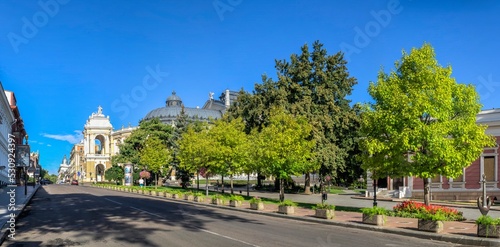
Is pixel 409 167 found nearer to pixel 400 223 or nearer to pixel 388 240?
pixel 400 223

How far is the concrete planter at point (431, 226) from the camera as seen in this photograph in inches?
643

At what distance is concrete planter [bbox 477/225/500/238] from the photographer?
14547 millimetres

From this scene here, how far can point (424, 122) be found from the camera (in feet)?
79.6

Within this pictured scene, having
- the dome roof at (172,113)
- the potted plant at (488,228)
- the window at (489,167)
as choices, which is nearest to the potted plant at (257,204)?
the potted plant at (488,228)

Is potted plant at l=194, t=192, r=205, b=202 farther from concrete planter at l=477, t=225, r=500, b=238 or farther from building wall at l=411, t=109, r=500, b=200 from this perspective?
concrete planter at l=477, t=225, r=500, b=238

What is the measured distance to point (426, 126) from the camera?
22.8 m

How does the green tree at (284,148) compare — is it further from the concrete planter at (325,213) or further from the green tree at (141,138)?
the green tree at (141,138)

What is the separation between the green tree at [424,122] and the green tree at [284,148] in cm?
697

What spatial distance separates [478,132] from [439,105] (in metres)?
2.46

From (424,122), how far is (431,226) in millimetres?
9104

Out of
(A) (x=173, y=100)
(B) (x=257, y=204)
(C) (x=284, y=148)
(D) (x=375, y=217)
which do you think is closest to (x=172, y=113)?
(A) (x=173, y=100)

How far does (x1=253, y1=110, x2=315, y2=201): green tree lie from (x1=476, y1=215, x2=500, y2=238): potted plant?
1673 centimetres

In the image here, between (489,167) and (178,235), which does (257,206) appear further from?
(489,167)

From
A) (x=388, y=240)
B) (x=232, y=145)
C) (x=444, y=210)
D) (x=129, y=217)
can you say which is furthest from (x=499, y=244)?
(x=232, y=145)
